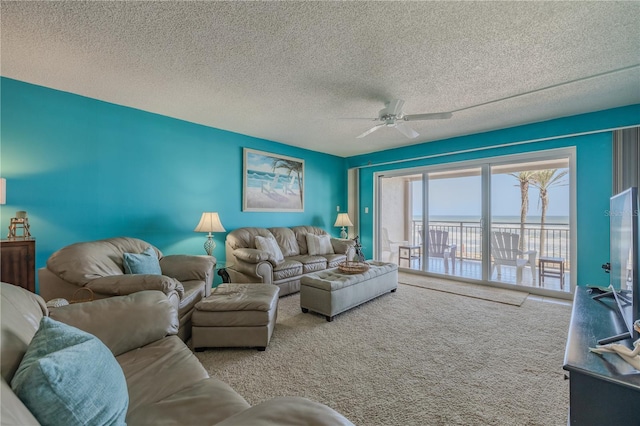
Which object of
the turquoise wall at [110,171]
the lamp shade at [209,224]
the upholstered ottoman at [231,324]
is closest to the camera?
the upholstered ottoman at [231,324]

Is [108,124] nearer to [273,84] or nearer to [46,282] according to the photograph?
[46,282]

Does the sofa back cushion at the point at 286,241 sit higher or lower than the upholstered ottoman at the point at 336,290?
higher

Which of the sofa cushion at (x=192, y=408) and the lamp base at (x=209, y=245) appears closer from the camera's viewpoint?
the sofa cushion at (x=192, y=408)

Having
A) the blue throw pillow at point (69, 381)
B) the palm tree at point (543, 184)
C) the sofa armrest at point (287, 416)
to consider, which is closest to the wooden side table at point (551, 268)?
the palm tree at point (543, 184)

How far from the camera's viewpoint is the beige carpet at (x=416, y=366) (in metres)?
1.62

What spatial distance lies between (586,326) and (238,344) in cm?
231

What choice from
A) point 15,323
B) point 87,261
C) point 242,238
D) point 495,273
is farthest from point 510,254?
point 87,261

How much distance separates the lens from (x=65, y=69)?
247cm

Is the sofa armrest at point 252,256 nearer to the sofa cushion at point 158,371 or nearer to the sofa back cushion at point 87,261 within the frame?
the sofa back cushion at point 87,261

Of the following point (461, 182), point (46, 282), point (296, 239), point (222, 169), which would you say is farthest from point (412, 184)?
point (46, 282)

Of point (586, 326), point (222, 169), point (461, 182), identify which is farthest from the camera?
point (461, 182)

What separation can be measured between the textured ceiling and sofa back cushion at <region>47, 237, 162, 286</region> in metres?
1.64

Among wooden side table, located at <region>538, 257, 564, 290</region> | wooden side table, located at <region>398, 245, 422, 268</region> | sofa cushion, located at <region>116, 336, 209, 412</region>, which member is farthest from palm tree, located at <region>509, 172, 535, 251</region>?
sofa cushion, located at <region>116, 336, 209, 412</region>

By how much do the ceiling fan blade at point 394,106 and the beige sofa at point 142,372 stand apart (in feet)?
9.15
